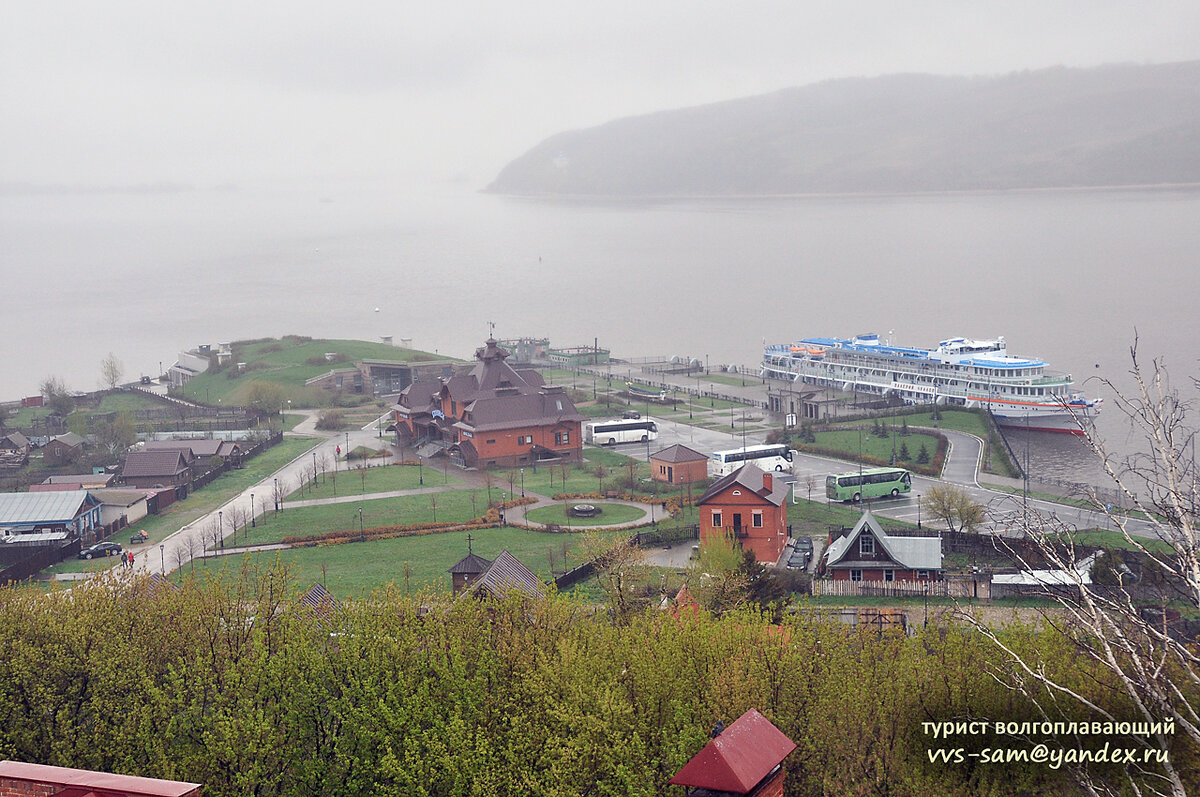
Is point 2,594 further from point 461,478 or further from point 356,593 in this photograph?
point 461,478

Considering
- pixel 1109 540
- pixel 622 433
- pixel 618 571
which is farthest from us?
pixel 622 433

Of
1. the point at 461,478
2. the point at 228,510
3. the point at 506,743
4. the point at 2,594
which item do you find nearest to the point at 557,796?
the point at 506,743

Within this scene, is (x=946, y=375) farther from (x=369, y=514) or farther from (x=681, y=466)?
(x=369, y=514)

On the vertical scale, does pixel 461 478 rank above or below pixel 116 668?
below

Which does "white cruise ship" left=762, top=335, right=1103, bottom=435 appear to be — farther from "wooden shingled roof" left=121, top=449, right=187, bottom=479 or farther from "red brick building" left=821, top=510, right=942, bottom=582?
"wooden shingled roof" left=121, top=449, right=187, bottom=479

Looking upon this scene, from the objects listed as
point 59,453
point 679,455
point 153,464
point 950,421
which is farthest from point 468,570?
point 950,421

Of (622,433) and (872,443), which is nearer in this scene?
(872,443)

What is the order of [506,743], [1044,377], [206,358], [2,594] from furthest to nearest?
[206,358], [1044,377], [2,594], [506,743]
